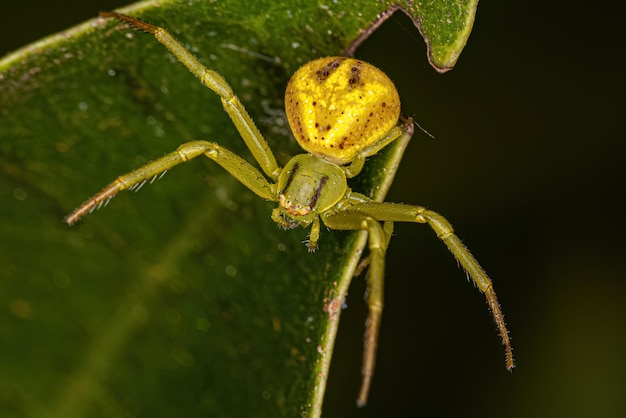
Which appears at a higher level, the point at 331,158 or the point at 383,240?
the point at 383,240

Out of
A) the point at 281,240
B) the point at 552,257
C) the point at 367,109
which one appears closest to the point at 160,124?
the point at 281,240

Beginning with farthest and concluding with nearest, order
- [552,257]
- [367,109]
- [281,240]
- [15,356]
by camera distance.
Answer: [552,257]
[367,109]
[281,240]
[15,356]

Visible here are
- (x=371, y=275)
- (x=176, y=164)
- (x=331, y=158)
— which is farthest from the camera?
(x=331, y=158)

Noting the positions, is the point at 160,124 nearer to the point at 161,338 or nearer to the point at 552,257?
the point at 161,338

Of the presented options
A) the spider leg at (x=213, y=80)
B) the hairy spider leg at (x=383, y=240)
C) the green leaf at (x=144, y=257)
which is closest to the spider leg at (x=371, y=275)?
the hairy spider leg at (x=383, y=240)

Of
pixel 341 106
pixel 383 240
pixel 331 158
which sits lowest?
pixel 331 158

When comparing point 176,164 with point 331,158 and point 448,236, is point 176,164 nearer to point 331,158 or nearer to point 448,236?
point 331,158

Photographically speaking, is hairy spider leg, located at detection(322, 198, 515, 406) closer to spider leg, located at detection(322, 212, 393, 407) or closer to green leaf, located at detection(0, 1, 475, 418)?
spider leg, located at detection(322, 212, 393, 407)

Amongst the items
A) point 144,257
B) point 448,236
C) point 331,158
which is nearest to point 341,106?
point 331,158
